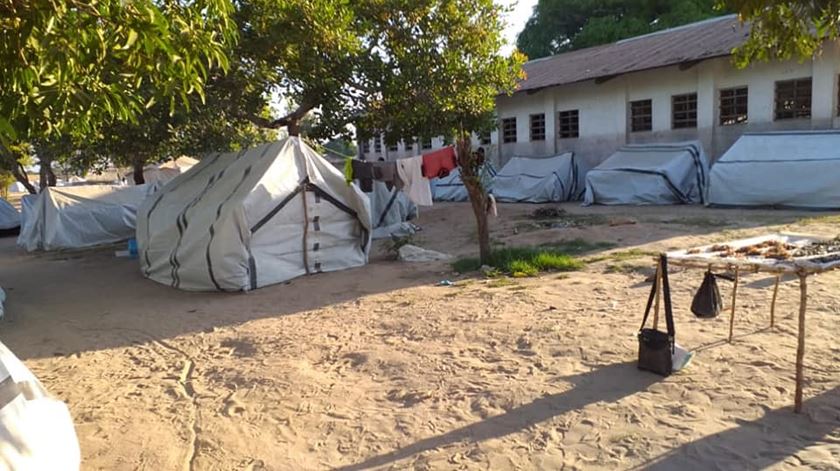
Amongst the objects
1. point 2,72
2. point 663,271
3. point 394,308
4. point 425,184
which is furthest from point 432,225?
point 2,72

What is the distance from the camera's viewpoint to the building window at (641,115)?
19047 mm

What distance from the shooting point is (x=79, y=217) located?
55.9 feet

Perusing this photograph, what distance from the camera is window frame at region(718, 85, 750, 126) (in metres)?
16.7

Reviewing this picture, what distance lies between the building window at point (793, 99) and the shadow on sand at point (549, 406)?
14.6m

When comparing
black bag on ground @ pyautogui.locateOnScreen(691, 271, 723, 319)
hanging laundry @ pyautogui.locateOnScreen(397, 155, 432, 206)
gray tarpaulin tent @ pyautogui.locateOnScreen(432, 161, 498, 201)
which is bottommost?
black bag on ground @ pyautogui.locateOnScreen(691, 271, 723, 319)

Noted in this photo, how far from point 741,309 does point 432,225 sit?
10.4m

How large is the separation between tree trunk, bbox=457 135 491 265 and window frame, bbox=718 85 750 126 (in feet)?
37.5

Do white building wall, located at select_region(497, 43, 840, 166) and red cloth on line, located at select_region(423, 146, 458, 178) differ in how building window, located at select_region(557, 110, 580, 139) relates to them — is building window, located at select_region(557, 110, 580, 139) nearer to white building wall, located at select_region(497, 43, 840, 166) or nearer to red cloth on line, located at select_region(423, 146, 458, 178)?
white building wall, located at select_region(497, 43, 840, 166)

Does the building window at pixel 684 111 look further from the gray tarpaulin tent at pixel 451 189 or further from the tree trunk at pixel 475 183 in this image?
the tree trunk at pixel 475 183

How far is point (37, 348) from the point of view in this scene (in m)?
6.26

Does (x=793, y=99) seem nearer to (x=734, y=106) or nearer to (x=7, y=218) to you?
(x=734, y=106)

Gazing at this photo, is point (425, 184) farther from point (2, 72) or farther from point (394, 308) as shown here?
point (2, 72)

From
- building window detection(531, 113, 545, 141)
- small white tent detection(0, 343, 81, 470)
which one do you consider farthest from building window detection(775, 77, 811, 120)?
small white tent detection(0, 343, 81, 470)

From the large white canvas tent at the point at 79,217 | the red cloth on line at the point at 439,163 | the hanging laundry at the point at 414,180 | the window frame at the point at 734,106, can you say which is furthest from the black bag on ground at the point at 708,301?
the large white canvas tent at the point at 79,217
